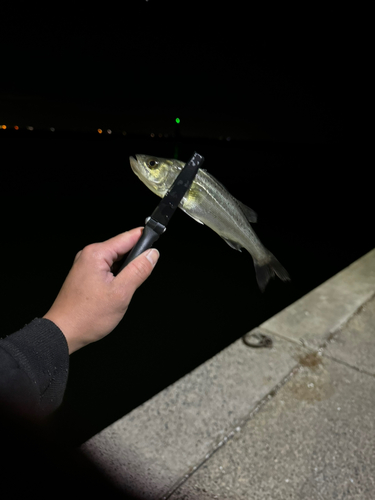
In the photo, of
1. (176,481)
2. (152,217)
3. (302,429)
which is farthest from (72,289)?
(302,429)

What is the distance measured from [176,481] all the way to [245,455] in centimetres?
55

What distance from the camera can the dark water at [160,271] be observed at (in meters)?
4.24

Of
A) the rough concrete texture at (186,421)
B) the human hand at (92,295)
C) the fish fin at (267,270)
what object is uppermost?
the human hand at (92,295)

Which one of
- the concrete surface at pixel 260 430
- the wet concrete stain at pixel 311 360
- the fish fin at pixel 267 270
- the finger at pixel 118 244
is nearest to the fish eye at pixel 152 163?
the finger at pixel 118 244

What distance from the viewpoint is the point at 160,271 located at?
292 inches

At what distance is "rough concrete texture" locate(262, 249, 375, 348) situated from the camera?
4.61m

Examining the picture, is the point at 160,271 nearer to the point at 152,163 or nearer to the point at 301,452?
the point at 301,452

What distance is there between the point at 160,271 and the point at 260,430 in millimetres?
4423

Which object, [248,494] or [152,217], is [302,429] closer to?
[248,494]

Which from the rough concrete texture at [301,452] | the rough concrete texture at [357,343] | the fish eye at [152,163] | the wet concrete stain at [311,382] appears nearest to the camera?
the fish eye at [152,163]

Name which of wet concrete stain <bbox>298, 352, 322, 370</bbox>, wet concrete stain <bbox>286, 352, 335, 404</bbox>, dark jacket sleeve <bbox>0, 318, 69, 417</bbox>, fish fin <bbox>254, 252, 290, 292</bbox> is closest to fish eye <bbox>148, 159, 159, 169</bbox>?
fish fin <bbox>254, 252, 290, 292</bbox>

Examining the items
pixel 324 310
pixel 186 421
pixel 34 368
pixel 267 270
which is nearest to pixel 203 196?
pixel 267 270

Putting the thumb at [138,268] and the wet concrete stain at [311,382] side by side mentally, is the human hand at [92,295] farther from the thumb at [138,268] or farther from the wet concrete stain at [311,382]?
the wet concrete stain at [311,382]

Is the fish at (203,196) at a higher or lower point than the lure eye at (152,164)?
lower
